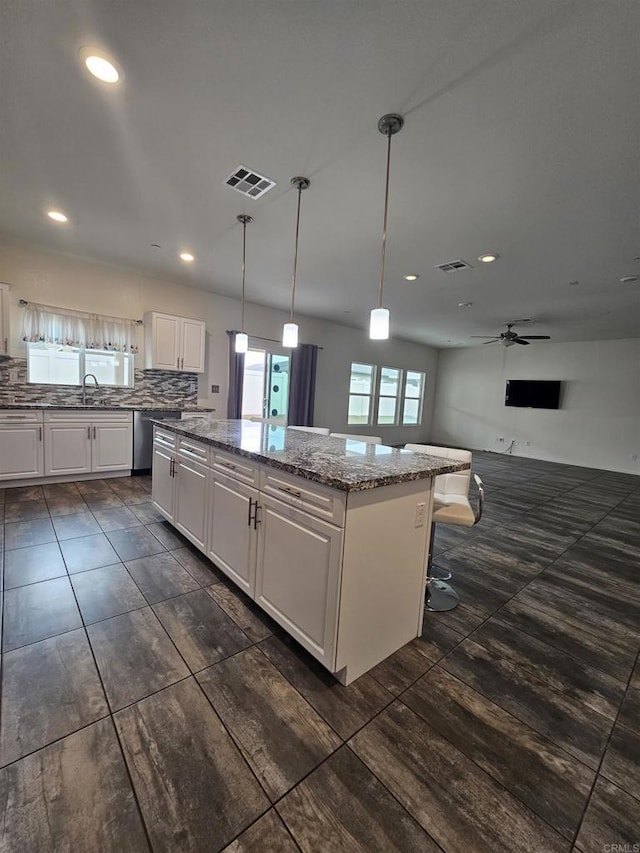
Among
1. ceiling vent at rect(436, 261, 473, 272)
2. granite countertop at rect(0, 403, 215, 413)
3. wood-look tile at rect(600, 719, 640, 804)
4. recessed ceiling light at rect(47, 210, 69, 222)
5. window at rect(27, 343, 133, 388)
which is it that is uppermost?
ceiling vent at rect(436, 261, 473, 272)

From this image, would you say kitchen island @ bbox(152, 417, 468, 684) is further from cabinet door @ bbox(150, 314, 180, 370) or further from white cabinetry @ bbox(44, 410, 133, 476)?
cabinet door @ bbox(150, 314, 180, 370)

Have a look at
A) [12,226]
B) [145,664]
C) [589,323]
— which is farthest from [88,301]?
[589,323]

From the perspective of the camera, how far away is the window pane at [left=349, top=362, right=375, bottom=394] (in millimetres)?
8375

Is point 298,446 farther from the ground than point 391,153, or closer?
closer

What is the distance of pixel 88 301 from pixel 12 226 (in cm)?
108

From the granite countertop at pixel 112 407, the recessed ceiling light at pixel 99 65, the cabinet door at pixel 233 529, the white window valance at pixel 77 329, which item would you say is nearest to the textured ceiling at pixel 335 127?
the recessed ceiling light at pixel 99 65

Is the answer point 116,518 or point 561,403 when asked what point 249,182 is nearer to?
point 116,518

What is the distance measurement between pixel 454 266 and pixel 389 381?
5.32 meters

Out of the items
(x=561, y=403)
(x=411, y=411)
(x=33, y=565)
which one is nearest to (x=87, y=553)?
(x=33, y=565)

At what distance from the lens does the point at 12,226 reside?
3639 mm

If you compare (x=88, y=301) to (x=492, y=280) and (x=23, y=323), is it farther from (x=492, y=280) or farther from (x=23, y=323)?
(x=492, y=280)

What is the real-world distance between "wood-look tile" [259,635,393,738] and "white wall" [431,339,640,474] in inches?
337

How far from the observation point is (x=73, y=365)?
15.2 feet

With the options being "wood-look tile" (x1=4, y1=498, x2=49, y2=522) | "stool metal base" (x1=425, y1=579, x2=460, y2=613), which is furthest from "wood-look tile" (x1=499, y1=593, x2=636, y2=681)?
"wood-look tile" (x1=4, y1=498, x2=49, y2=522)
